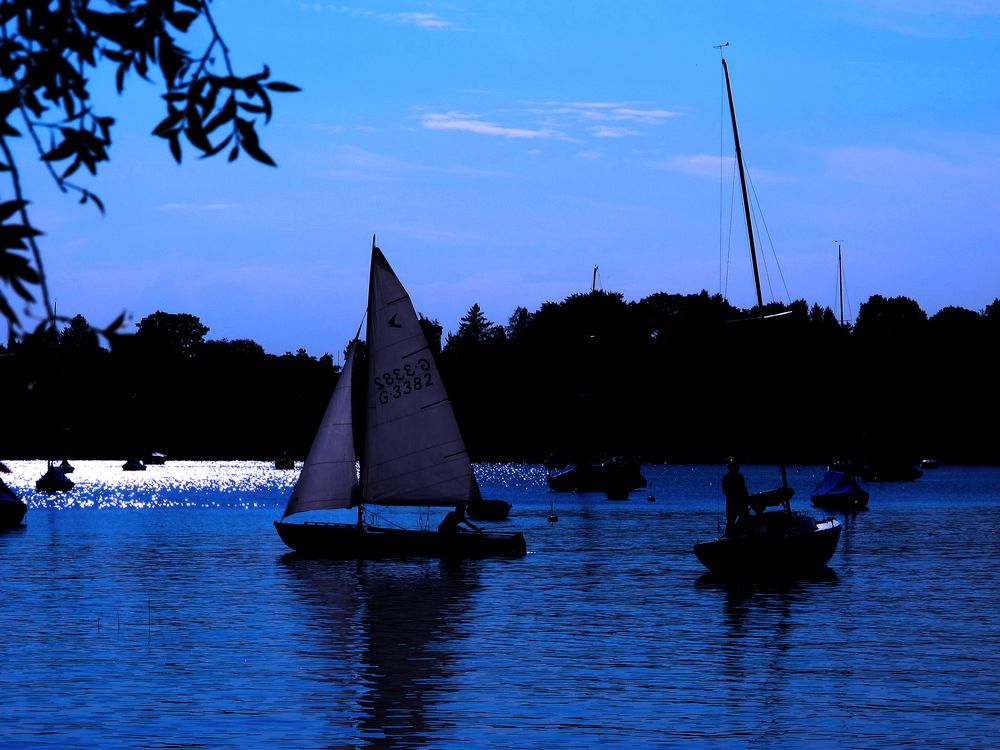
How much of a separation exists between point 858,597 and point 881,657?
14597 millimetres

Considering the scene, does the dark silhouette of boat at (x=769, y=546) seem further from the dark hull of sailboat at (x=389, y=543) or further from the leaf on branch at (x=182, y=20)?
the leaf on branch at (x=182, y=20)

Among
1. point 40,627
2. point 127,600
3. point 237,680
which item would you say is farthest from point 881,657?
point 127,600

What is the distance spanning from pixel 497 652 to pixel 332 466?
27665 mm

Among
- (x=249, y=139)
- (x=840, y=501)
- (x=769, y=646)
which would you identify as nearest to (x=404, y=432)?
(x=769, y=646)

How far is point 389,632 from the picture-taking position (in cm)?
3909

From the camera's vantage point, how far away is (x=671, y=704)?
26.9 metres

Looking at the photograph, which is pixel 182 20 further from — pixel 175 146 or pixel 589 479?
pixel 589 479

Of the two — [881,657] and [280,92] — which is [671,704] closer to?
[881,657]

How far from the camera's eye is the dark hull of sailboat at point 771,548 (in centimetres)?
4931

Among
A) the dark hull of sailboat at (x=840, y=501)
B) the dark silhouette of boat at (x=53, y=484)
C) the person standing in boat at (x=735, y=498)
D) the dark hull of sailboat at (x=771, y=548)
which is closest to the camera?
the person standing in boat at (x=735, y=498)

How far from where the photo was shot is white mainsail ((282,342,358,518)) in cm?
6053

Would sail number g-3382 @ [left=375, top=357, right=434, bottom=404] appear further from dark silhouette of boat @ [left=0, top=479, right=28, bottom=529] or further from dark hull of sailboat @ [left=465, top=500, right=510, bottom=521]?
dark hull of sailboat @ [left=465, top=500, right=510, bottom=521]

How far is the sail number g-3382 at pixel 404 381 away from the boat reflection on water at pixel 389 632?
7.08 m

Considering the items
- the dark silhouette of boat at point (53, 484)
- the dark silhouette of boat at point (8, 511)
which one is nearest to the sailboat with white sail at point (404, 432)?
the dark silhouette of boat at point (8, 511)
